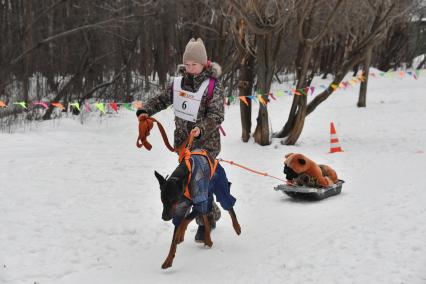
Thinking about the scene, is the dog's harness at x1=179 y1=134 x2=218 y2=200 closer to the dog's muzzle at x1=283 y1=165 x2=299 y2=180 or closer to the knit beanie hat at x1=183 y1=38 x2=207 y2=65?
the knit beanie hat at x1=183 y1=38 x2=207 y2=65

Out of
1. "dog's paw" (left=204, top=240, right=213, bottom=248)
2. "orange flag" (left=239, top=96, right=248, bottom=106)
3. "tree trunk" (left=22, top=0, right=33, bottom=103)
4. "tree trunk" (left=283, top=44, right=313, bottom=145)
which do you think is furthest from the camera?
"tree trunk" (left=22, top=0, right=33, bottom=103)

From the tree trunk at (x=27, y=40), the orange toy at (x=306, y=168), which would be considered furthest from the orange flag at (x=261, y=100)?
the tree trunk at (x=27, y=40)

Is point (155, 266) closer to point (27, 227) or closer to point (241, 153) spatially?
point (27, 227)

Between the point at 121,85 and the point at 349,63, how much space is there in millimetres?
12058

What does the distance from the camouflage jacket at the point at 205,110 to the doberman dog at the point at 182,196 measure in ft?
0.83

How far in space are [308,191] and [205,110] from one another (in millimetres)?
2529

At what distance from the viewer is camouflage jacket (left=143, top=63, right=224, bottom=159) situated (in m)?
4.70

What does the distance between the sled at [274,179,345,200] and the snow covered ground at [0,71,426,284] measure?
0.12 metres

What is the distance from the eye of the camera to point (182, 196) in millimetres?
4391

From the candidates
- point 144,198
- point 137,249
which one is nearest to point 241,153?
point 144,198

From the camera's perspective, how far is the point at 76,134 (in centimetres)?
1220

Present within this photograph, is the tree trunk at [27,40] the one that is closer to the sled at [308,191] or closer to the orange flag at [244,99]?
the orange flag at [244,99]

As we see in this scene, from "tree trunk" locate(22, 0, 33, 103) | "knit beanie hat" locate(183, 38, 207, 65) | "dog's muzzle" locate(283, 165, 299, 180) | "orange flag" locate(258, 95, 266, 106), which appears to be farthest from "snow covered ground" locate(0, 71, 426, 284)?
"tree trunk" locate(22, 0, 33, 103)

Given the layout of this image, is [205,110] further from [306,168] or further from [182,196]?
[306,168]
